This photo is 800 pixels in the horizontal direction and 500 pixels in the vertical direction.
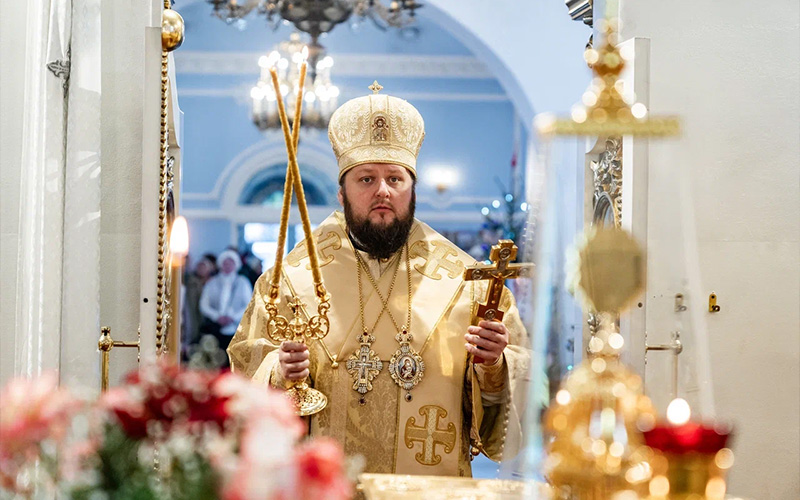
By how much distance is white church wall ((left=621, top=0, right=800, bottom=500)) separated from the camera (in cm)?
421

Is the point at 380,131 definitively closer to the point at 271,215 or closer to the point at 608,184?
the point at 608,184

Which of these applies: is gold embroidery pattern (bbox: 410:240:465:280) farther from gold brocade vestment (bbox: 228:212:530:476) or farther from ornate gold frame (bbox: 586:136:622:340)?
ornate gold frame (bbox: 586:136:622:340)

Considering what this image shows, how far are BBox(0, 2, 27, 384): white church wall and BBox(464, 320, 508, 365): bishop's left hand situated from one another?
183 centimetres

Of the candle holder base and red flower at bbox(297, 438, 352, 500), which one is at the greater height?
red flower at bbox(297, 438, 352, 500)

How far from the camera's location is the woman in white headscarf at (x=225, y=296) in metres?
12.6

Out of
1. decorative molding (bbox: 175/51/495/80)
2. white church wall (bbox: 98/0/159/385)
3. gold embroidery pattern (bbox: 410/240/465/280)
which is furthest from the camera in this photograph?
decorative molding (bbox: 175/51/495/80)

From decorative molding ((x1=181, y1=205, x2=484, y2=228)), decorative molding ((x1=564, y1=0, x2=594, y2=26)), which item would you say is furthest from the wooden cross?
decorative molding ((x1=181, y1=205, x2=484, y2=228))

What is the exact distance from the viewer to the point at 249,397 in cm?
165

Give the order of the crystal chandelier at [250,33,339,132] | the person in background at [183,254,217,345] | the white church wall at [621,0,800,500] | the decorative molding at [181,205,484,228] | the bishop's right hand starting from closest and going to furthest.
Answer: the bishop's right hand → the white church wall at [621,0,800,500] → the crystal chandelier at [250,33,339,132] → the person in background at [183,254,217,345] → the decorative molding at [181,205,484,228]

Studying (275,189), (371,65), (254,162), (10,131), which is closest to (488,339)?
(10,131)

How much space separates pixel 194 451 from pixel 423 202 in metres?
13.1

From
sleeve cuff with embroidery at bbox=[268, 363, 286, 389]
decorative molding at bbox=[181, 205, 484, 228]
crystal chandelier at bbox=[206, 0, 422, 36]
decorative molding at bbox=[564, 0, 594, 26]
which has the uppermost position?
crystal chandelier at bbox=[206, 0, 422, 36]

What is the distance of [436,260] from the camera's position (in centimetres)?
393

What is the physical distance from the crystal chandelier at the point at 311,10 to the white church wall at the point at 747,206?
695cm
